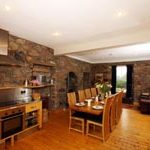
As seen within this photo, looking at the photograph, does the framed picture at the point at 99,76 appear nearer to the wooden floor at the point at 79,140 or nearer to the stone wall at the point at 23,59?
the stone wall at the point at 23,59

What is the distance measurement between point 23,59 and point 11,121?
1960 mm

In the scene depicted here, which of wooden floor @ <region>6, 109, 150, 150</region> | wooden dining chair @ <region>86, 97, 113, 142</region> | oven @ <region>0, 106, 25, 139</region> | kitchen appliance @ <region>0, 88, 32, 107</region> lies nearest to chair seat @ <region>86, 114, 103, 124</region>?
wooden dining chair @ <region>86, 97, 113, 142</region>

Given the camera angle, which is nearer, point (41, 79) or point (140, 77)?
point (41, 79)

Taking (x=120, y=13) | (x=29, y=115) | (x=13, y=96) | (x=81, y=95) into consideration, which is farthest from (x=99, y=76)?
(x=120, y=13)

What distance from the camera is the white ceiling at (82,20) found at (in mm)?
2230

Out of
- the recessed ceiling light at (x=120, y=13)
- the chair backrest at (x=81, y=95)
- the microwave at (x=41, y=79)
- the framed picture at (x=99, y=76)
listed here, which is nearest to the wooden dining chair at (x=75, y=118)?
the chair backrest at (x=81, y=95)

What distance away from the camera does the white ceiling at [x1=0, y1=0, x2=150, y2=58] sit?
7.32ft

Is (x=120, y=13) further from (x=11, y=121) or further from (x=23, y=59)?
(x=11, y=121)

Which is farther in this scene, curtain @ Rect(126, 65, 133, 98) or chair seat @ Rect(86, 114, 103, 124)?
curtain @ Rect(126, 65, 133, 98)

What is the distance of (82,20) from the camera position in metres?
2.78

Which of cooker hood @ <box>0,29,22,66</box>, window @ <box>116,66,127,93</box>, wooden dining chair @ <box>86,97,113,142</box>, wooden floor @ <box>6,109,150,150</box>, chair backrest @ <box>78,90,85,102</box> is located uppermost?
cooker hood @ <box>0,29,22,66</box>

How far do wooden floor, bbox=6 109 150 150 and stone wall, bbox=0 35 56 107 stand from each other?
1.62 meters

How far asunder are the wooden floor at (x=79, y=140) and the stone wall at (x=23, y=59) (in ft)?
5.32

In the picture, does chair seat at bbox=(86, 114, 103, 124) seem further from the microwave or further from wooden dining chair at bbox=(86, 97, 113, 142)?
the microwave
